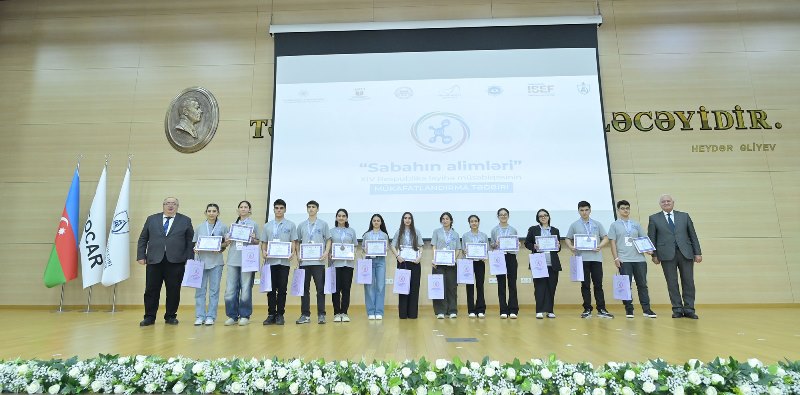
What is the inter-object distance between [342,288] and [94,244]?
11.9 ft

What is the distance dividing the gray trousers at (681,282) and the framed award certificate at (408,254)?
102 inches

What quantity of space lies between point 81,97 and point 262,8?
9.80ft

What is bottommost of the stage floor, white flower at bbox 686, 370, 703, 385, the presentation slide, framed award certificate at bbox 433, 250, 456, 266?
the stage floor

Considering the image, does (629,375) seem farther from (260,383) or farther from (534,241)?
(534,241)

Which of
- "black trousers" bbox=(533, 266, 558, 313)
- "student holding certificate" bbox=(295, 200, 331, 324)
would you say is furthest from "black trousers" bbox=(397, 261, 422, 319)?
"black trousers" bbox=(533, 266, 558, 313)

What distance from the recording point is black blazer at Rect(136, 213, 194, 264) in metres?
4.11

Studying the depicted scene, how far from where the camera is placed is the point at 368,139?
5973 mm

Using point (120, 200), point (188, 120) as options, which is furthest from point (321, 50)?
point (120, 200)

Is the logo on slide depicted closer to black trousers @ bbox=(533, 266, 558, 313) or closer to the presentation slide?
the presentation slide

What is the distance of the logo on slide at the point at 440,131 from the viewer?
588 centimetres

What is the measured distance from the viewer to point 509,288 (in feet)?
15.4

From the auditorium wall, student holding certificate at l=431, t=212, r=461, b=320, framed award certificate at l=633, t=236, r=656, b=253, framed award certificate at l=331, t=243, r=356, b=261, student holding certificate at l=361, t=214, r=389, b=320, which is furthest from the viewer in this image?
the auditorium wall

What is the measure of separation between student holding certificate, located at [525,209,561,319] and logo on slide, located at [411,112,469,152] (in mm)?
1640

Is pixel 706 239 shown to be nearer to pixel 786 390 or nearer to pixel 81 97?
pixel 786 390
